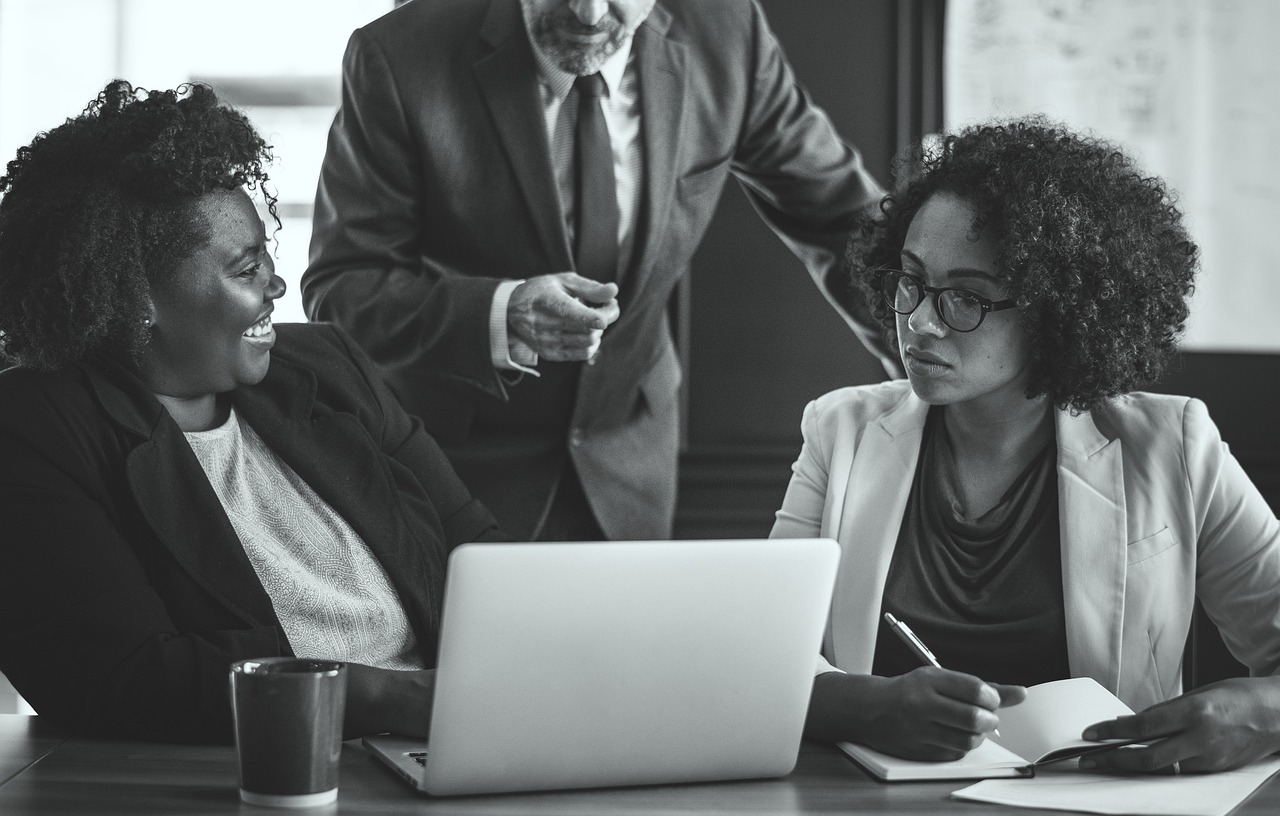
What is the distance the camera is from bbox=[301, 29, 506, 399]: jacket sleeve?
227cm

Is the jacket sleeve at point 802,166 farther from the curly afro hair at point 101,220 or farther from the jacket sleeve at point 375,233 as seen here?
the curly afro hair at point 101,220

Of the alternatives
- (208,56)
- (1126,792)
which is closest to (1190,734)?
(1126,792)

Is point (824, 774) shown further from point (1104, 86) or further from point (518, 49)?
point (1104, 86)

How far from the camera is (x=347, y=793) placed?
1058mm

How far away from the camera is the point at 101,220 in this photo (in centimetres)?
154

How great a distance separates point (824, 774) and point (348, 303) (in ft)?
4.68

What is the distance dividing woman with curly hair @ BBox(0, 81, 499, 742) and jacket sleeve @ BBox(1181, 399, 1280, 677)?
37.5 inches

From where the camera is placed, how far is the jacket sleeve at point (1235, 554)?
5.34 feet

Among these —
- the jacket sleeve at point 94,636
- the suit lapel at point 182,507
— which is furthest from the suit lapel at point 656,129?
the jacket sleeve at point 94,636

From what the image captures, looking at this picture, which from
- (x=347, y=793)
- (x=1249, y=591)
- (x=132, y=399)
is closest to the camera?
(x=347, y=793)

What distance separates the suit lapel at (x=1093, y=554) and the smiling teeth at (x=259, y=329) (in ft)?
3.46

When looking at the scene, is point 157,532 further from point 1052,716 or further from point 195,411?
point 1052,716

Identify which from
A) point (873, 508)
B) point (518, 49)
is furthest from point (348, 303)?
point (873, 508)

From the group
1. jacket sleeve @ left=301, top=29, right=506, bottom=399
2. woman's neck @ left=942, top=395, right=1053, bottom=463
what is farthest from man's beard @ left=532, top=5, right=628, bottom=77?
woman's neck @ left=942, top=395, right=1053, bottom=463
